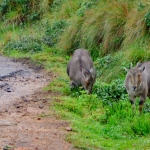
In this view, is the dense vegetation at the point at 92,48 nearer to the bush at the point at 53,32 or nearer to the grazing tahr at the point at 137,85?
the bush at the point at 53,32

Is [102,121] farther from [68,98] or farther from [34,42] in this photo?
[34,42]

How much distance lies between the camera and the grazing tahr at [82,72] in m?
12.6

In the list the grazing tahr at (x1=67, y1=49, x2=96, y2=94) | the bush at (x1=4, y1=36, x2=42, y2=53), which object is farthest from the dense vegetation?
the grazing tahr at (x1=67, y1=49, x2=96, y2=94)

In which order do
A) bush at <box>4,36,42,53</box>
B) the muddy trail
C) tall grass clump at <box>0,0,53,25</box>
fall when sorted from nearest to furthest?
the muddy trail → bush at <box>4,36,42,53</box> → tall grass clump at <box>0,0,53,25</box>

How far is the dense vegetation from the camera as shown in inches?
357

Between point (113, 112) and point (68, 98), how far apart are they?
1.90 m

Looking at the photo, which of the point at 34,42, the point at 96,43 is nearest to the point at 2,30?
the point at 34,42

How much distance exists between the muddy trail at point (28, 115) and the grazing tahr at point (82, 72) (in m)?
0.75

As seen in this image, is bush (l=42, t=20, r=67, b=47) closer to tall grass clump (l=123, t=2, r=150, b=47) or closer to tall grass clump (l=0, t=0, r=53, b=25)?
tall grass clump (l=0, t=0, r=53, b=25)

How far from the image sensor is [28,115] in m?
10.1

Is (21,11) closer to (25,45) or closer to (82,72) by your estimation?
(25,45)

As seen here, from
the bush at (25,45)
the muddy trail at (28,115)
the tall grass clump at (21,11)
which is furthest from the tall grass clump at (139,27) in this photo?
the tall grass clump at (21,11)

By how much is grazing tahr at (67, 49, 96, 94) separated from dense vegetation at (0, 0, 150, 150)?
190mm

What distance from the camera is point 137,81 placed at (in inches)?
416
